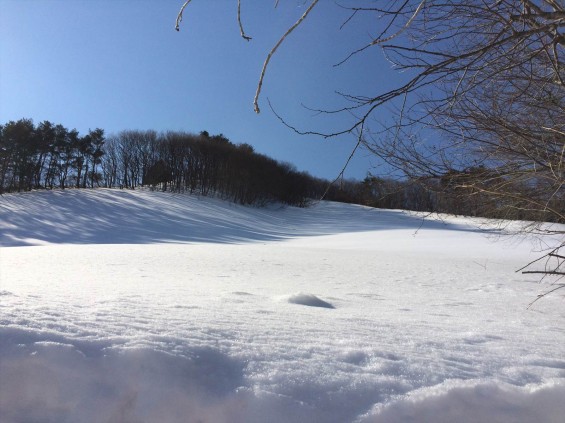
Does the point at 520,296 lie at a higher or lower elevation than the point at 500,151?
lower

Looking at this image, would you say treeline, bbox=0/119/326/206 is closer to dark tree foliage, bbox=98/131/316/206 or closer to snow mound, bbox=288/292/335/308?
dark tree foliage, bbox=98/131/316/206

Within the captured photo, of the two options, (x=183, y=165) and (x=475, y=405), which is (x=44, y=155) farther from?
(x=475, y=405)

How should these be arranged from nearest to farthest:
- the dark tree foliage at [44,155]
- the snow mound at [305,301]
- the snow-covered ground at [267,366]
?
1. the snow-covered ground at [267,366]
2. the snow mound at [305,301]
3. the dark tree foliage at [44,155]

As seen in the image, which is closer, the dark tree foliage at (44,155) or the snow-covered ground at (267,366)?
the snow-covered ground at (267,366)

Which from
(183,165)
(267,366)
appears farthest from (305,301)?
(183,165)

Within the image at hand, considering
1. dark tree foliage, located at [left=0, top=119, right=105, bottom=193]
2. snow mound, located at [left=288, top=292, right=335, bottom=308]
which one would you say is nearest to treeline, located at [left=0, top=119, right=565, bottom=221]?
dark tree foliage, located at [left=0, top=119, right=105, bottom=193]

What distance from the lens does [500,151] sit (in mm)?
3172

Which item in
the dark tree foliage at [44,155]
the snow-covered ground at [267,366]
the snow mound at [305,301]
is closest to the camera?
the snow-covered ground at [267,366]

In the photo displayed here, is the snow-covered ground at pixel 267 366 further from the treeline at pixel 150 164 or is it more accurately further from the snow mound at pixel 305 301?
the treeline at pixel 150 164

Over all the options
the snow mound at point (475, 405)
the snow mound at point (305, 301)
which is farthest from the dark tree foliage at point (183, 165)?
the snow mound at point (475, 405)

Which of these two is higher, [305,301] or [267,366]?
[267,366]

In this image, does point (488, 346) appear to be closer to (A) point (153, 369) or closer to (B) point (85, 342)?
(A) point (153, 369)

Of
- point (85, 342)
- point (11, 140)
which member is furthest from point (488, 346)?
point (11, 140)

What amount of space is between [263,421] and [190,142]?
4175 cm
